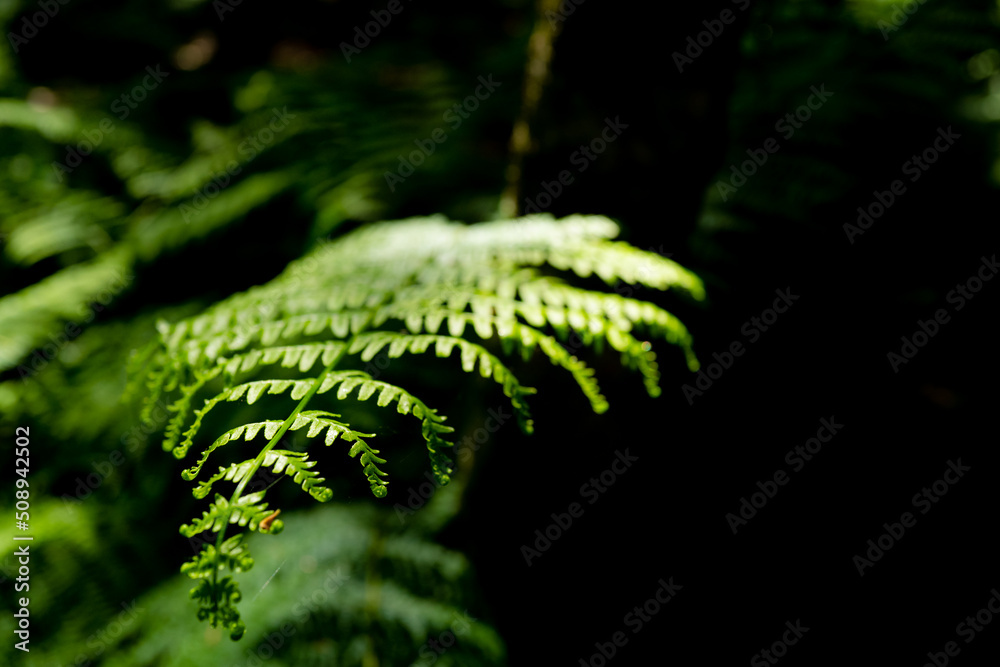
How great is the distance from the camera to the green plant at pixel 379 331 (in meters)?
0.76

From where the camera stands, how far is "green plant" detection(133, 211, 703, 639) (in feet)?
2.50

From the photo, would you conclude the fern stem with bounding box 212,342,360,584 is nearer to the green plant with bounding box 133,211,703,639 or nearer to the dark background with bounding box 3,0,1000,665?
the green plant with bounding box 133,211,703,639

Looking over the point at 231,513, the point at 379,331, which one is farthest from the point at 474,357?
the point at 231,513

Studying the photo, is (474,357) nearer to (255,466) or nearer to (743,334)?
(255,466)

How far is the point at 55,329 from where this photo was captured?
1.91m

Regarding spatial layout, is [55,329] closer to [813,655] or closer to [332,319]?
[332,319]

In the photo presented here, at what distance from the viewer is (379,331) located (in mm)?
1163

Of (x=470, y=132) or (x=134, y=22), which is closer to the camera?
(x=470, y=132)

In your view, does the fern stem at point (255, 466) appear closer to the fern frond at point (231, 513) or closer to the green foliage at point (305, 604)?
the fern frond at point (231, 513)

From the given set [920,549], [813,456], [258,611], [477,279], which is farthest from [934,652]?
[258,611]

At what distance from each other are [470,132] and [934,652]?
233 cm

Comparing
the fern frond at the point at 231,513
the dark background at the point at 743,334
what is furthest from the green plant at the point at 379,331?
the dark background at the point at 743,334

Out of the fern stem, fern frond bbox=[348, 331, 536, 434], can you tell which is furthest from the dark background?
the fern stem

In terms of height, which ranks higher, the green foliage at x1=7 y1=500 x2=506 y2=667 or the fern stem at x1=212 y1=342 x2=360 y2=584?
the fern stem at x1=212 y1=342 x2=360 y2=584
